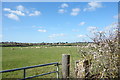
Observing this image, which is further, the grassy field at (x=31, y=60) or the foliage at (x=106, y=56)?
the grassy field at (x=31, y=60)

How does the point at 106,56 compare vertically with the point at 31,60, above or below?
above

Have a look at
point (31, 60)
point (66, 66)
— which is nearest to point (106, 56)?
point (66, 66)

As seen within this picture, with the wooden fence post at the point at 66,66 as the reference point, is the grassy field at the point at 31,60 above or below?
below

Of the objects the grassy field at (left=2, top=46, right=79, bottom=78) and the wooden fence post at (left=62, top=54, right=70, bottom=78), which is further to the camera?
the grassy field at (left=2, top=46, right=79, bottom=78)

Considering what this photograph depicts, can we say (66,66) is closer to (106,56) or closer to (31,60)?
(106,56)

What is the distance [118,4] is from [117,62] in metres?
2.42

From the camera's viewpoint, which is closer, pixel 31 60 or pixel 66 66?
pixel 66 66

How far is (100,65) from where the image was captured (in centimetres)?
420

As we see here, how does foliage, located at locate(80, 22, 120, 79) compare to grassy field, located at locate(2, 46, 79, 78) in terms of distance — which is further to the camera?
grassy field, located at locate(2, 46, 79, 78)

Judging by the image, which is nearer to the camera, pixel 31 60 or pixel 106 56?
pixel 106 56

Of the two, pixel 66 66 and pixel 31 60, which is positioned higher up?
pixel 66 66

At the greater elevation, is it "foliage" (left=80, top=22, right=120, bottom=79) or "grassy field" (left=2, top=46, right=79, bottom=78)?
"foliage" (left=80, top=22, right=120, bottom=79)

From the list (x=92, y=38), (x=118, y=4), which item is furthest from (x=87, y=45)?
(x=118, y=4)

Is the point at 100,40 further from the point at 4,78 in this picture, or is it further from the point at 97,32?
the point at 4,78
